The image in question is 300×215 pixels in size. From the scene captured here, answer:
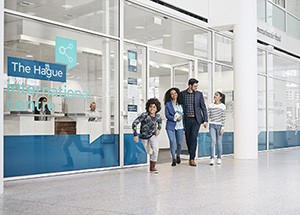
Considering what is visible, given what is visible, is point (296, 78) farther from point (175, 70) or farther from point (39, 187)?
point (39, 187)

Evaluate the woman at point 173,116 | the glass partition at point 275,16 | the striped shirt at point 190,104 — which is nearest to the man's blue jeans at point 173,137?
the woman at point 173,116

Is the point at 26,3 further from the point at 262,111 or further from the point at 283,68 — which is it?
the point at 283,68

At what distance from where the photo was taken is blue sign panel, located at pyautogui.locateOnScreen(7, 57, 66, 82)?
6.07 m

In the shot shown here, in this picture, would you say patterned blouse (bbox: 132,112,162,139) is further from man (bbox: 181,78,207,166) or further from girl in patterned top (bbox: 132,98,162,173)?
man (bbox: 181,78,207,166)

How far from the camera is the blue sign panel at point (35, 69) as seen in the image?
19.9ft

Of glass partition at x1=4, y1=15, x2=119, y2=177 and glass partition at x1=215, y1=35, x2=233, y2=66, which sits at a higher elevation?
glass partition at x1=215, y1=35, x2=233, y2=66

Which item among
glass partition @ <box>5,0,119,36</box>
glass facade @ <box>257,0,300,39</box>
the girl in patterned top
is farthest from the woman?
glass facade @ <box>257,0,300,39</box>

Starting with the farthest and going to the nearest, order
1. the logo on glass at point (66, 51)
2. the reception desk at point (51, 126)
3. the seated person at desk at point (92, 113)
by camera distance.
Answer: the seated person at desk at point (92, 113)
the logo on glass at point (66, 51)
the reception desk at point (51, 126)

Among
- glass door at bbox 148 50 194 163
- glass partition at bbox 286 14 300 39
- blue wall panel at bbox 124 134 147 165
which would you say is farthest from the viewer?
glass partition at bbox 286 14 300 39

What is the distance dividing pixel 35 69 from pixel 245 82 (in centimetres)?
558

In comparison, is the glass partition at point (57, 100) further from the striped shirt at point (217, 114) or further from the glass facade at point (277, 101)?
the glass facade at point (277, 101)

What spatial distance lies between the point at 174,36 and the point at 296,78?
28.9 ft

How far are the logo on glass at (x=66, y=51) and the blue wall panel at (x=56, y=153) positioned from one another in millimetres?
1302

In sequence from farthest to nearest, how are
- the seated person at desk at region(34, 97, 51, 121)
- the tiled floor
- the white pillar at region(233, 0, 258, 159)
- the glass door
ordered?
the glass door, the white pillar at region(233, 0, 258, 159), the seated person at desk at region(34, 97, 51, 121), the tiled floor
